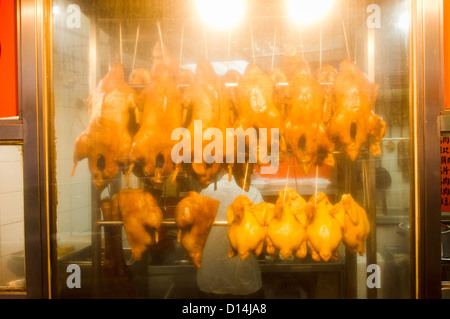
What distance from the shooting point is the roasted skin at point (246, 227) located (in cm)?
189

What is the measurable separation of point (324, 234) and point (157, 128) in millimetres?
1022

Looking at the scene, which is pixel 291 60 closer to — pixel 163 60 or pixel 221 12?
pixel 221 12

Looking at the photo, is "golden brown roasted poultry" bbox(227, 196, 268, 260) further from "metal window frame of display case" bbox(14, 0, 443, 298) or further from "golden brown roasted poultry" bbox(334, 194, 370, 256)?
"metal window frame of display case" bbox(14, 0, 443, 298)

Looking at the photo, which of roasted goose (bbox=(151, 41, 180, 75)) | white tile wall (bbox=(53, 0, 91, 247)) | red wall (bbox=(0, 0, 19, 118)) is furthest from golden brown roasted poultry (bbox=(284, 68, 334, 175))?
red wall (bbox=(0, 0, 19, 118))

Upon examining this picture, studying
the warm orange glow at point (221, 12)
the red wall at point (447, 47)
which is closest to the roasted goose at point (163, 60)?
the warm orange glow at point (221, 12)

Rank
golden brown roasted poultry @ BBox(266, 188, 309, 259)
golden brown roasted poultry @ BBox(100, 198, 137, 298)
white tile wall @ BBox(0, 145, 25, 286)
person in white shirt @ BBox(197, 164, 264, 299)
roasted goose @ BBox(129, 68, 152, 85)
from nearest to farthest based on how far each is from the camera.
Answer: white tile wall @ BBox(0, 145, 25, 286) < golden brown roasted poultry @ BBox(266, 188, 309, 259) < roasted goose @ BBox(129, 68, 152, 85) < golden brown roasted poultry @ BBox(100, 198, 137, 298) < person in white shirt @ BBox(197, 164, 264, 299)

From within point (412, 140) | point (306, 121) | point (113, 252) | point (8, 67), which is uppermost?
point (8, 67)

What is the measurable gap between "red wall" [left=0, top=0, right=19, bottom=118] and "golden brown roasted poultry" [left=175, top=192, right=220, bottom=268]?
95 cm

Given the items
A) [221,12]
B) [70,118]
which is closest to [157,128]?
[70,118]

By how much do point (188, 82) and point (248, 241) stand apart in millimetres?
904

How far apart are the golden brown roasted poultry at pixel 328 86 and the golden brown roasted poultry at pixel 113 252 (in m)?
1.33

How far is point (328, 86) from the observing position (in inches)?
76.4

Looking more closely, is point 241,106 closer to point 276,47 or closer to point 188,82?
point 188,82

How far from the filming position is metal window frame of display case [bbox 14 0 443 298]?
64.7 inches
